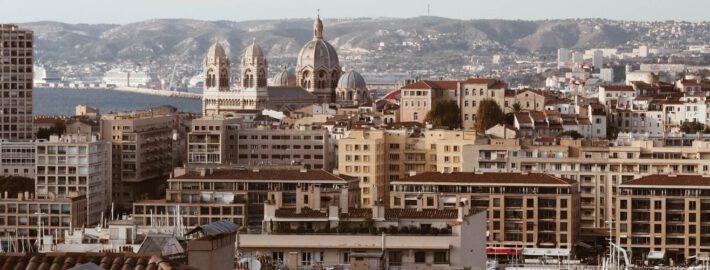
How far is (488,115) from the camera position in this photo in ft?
292

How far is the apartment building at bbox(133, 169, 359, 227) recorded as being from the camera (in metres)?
58.7

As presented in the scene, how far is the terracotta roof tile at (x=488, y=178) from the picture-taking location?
61125mm

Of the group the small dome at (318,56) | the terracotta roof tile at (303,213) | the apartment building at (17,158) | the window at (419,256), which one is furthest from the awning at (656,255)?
the small dome at (318,56)

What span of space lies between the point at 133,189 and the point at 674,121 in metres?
29.9

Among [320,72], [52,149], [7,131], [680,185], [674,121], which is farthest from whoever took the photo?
[320,72]

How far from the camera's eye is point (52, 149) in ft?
236

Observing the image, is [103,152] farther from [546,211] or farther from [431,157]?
[546,211]

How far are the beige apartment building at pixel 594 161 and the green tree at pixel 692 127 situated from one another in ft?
59.6

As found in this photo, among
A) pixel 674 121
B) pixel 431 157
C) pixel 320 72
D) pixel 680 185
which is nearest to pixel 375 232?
pixel 680 185

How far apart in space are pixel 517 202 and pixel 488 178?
107 centimetres

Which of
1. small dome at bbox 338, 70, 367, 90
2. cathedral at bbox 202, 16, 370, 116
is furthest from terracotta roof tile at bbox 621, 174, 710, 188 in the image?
small dome at bbox 338, 70, 367, 90

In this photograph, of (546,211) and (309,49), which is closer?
(546,211)

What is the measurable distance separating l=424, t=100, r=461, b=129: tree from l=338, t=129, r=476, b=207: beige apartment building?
1410cm

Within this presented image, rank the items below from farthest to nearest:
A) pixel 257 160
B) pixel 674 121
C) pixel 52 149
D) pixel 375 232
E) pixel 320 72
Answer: pixel 320 72 → pixel 674 121 → pixel 257 160 → pixel 52 149 → pixel 375 232
